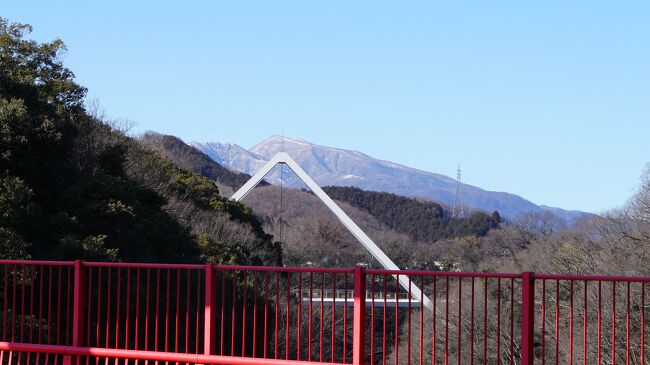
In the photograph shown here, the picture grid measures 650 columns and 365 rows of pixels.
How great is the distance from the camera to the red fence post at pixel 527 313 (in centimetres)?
632

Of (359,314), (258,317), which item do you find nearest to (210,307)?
(359,314)

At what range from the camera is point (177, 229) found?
98.4 ft

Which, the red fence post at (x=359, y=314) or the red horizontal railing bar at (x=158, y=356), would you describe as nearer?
the red fence post at (x=359, y=314)

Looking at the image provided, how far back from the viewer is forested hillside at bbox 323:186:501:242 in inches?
4476

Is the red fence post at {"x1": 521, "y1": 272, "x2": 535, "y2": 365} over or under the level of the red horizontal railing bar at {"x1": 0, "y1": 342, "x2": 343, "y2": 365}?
over

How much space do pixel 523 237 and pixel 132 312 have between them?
57.5 meters

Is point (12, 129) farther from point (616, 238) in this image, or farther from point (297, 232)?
point (297, 232)

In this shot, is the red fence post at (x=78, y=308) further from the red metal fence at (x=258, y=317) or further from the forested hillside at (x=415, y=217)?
the forested hillside at (x=415, y=217)

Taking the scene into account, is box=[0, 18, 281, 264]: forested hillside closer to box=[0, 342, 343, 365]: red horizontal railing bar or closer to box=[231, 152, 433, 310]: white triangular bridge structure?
box=[0, 342, 343, 365]: red horizontal railing bar

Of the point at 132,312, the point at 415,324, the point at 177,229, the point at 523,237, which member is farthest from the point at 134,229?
the point at 523,237

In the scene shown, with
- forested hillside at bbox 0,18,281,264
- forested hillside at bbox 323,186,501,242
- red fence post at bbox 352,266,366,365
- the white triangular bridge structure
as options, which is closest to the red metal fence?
red fence post at bbox 352,266,366,365

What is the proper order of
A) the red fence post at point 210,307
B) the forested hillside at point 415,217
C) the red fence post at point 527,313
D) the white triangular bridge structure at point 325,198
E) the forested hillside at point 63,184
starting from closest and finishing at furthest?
the red fence post at point 527,313 < the red fence post at point 210,307 < the forested hillside at point 63,184 < the white triangular bridge structure at point 325,198 < the forested hillside at point 415,217

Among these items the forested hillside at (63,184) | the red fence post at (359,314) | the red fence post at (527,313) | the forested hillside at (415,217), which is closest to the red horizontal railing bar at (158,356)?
the red fence post at (359,314)

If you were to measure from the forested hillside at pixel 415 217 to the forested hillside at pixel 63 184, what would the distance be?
262 feet
